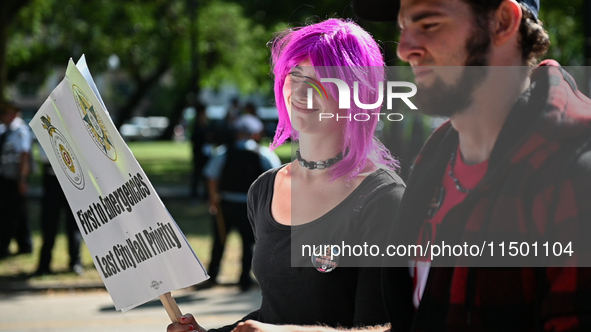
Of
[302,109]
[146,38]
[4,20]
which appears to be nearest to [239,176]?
[302,109]

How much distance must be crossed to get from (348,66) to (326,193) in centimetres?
38

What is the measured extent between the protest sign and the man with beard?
673 mm

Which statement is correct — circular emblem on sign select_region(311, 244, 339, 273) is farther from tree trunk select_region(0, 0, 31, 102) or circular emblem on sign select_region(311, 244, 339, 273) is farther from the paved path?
tree trunk select_region(0, 0, 31, 102)

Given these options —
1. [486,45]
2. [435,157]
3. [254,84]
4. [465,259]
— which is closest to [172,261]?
[435,157]

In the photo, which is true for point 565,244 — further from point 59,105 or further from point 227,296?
point 227,296

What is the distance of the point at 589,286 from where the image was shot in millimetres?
1235

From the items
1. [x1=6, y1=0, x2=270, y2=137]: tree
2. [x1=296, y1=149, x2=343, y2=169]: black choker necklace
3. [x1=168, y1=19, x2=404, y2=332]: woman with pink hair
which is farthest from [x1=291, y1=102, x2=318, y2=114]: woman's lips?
[x1=6, y1=0, x2=270, y2=137]: tree

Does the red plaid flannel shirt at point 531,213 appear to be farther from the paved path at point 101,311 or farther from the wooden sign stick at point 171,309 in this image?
the paved path at point 101,311

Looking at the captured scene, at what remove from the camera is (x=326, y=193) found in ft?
7.05

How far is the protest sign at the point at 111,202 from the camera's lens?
2.01 m

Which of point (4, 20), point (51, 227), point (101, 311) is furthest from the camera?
point (4, 20)

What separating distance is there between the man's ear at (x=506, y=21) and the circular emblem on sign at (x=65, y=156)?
1294 mm

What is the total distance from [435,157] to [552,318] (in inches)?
20.9

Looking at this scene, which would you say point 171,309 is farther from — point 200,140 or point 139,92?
point 139,92
